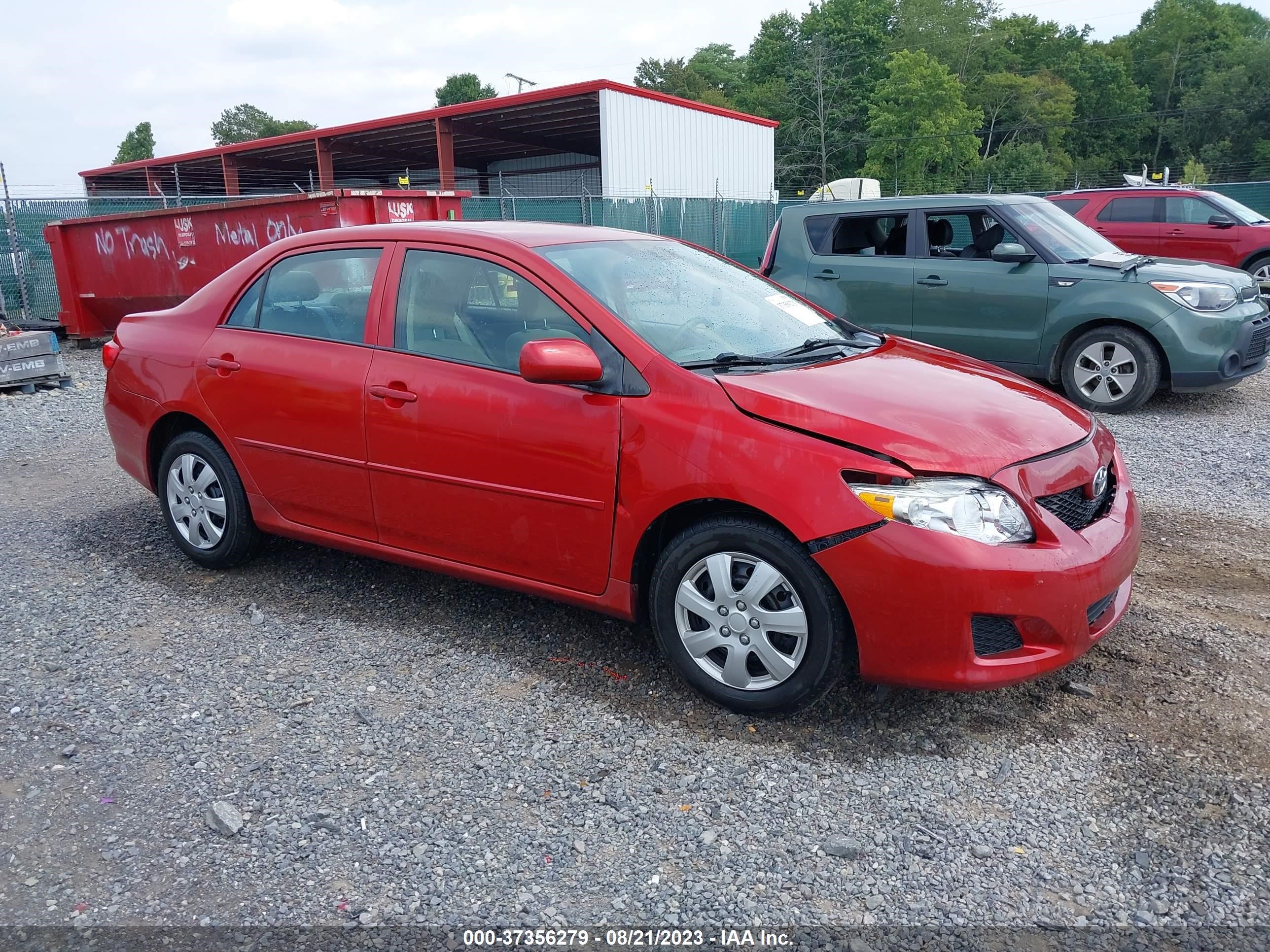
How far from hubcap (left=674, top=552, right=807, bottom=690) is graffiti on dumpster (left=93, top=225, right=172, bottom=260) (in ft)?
36.7

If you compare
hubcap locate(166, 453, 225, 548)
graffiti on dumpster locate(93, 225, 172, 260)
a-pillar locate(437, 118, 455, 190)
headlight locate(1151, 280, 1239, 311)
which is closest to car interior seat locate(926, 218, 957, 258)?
headlight locate(1151, 280, 1239, 311)

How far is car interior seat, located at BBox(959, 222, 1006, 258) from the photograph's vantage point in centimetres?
832

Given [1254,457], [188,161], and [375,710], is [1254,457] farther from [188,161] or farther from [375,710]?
[188,161]

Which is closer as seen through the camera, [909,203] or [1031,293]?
[1031,293]

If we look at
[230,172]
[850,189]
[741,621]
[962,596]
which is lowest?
[741,621]

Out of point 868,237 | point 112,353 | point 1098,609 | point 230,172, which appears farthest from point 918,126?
point 1098,609

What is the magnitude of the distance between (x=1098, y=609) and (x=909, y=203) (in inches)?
246

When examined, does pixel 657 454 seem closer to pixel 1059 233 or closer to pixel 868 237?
pixel 868 237

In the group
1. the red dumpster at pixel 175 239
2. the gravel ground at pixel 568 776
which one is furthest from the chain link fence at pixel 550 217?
the gravel ground at pixel 568 776

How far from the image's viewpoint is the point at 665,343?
3.51 meters

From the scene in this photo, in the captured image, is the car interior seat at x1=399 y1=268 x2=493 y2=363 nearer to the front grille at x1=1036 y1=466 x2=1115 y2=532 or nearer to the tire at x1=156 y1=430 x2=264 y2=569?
the tire at x1=156 y1=430 x2=264 y2=569

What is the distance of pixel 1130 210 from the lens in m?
13.2

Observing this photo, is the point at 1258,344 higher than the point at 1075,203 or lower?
lower

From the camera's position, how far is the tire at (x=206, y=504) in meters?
4.53
